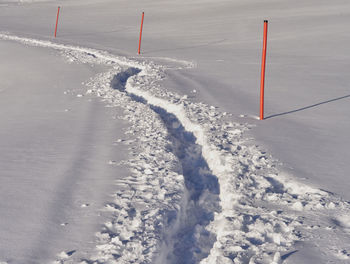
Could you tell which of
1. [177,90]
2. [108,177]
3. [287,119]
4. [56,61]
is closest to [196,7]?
[56,61]

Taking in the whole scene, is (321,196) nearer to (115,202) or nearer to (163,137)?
(115,202)

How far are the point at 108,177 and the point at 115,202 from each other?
1.84 ft

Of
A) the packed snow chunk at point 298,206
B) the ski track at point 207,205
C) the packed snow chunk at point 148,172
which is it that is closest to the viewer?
the ski track at point 207,205

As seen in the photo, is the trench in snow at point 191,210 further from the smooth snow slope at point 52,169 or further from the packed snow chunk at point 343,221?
the packed snow chunk at point 343,221

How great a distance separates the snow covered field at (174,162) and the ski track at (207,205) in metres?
0.01

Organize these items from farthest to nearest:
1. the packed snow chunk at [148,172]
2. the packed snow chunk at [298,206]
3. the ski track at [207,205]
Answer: the packed snow chunk at [148,172], the packed snow chunk at [298,206], the ski track at [207,205]

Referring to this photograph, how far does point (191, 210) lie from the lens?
3.97 m

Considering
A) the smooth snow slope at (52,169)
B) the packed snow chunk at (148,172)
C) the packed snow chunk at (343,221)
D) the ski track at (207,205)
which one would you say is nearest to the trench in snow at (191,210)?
the ski track at (207,205)

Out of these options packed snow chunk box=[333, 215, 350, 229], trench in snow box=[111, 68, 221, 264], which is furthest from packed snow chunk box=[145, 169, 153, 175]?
packed snow chunk box=[333, 215, 350, 229]

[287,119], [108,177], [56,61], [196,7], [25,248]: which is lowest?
[25,248]

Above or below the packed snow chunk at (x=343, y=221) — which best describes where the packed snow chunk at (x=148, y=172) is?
above

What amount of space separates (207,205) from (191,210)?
0.16 m

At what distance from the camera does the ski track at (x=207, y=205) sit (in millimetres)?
3068

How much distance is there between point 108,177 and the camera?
13.8 feet
